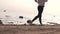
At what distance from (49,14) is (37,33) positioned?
407 centimetres

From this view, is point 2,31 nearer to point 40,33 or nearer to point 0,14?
point 40,33

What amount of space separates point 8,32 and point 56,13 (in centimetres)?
446

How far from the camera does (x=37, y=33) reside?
6633 mm

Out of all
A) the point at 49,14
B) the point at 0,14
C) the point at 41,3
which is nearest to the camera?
the point at 41,3

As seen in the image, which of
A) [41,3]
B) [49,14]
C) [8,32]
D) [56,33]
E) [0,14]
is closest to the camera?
[8,32]

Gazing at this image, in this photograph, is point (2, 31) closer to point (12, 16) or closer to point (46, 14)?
point (12, 16)

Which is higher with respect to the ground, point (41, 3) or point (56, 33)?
point (41, 3)

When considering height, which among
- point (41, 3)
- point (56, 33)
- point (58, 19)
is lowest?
point (58, 19)

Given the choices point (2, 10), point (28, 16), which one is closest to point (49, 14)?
point (28, 16)

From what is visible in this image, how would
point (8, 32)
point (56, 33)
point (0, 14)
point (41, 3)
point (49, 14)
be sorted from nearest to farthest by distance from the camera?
point (8, 32) → point (56, 33) → point (41, 3) → point (0, 14) → point (49, 14)

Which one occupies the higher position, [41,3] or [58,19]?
[41,3]

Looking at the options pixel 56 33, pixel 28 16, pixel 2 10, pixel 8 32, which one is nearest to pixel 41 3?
pixel 56 33

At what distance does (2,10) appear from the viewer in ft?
33.8

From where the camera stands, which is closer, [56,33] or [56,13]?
[56,33]
